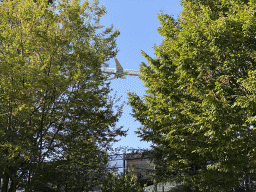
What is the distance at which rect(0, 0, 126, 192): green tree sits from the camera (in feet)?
34.3

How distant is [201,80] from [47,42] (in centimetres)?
683

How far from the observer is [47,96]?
11.2 meters

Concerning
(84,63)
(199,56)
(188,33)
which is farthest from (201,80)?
(84,63)

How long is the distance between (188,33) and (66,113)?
6017mm

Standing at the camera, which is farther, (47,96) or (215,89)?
(47,96)

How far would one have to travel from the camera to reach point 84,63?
1214 cm

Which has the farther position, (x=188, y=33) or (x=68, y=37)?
(x=68, y=37)

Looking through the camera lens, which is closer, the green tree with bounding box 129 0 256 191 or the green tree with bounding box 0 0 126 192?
the green tree with bounding box 129 0 256 191

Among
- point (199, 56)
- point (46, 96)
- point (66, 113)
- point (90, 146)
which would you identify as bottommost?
point (90, 146)

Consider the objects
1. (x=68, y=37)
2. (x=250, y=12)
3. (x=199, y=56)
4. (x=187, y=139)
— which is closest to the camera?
(x=250, y=12)

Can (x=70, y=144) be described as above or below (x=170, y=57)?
below

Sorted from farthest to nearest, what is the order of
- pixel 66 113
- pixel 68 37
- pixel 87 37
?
1. pixel 87 37
2. pixel 68 37
3. pixel 66 113

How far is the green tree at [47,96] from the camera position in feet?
34.3

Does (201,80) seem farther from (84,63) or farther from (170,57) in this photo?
(84,63)
